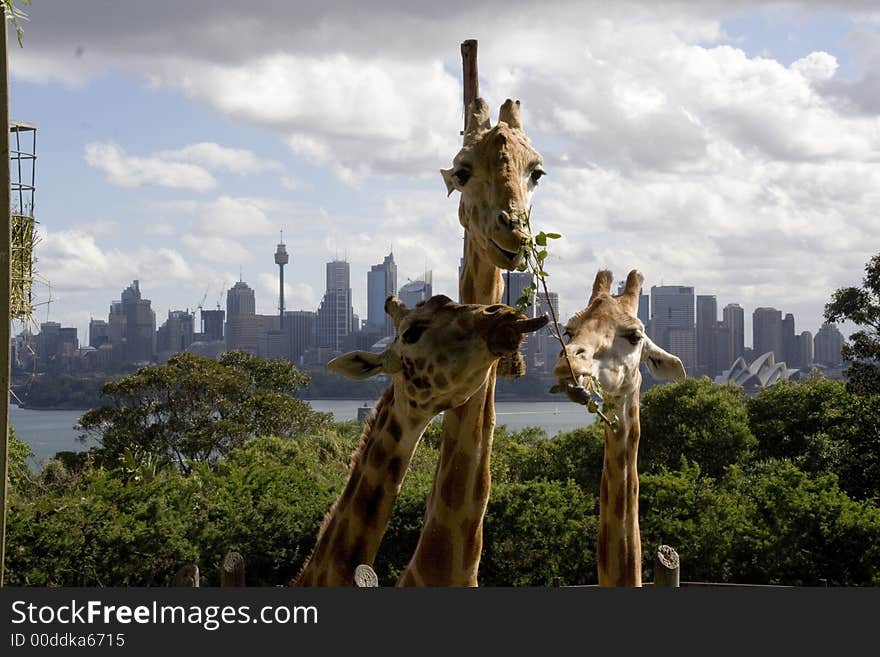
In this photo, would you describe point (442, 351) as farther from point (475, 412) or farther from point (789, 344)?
point (789, 344)

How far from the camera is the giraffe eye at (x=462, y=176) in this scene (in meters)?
5.50

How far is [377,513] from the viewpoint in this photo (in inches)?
203

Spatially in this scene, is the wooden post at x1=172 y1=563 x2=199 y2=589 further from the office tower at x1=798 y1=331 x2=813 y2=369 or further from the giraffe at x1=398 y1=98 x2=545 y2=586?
the office tower at x1=798 y1=331 x2=813 y2=369

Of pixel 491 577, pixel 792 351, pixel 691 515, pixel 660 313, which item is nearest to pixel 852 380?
pixel 691 515

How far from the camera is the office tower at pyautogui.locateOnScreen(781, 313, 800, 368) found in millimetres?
66344

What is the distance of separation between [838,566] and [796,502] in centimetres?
82

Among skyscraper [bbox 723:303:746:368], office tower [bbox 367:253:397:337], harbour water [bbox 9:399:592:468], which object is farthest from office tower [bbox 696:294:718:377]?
office tower [bbox 367:253:397:337]

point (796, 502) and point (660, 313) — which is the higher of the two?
point (660, 313)

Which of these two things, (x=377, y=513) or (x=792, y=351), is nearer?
(x=377, y=513)

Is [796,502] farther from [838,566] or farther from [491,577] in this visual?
[491,577]

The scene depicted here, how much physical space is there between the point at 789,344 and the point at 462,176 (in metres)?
65.1

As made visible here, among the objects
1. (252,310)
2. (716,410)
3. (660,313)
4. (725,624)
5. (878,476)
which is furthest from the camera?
(252,310)

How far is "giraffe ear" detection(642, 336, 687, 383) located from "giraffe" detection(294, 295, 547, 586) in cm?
195

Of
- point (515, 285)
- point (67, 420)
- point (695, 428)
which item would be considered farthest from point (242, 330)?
point (515, 285)
